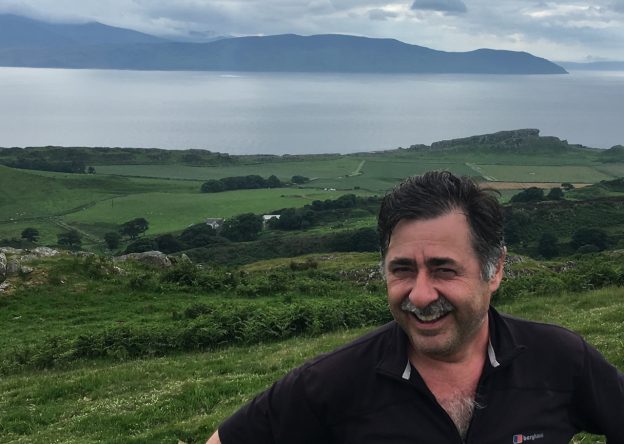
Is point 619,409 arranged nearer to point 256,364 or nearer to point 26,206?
point 256,364

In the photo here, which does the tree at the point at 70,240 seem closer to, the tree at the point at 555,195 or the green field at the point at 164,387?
the green field at the point at 164,387

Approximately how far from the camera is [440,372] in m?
3.50

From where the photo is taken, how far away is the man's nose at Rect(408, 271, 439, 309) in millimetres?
3270

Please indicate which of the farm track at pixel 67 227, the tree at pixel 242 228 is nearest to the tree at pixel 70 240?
the farm track at pixel 67 227

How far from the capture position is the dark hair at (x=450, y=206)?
11.1ft

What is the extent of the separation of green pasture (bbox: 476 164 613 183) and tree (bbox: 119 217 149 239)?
74214 millimetres

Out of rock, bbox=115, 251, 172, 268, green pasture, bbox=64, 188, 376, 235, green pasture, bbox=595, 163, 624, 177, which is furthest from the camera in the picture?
green pasture, bbox=595, 163, 624, 177

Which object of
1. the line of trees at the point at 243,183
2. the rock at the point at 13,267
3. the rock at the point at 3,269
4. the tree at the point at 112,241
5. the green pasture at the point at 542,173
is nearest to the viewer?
the rock at the point at 3,269

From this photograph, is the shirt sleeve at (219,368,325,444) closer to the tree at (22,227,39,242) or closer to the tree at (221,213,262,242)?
the tree at (221,213,262,242)

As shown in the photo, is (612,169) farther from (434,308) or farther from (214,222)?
(434,308)

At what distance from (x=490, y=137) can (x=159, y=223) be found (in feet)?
446

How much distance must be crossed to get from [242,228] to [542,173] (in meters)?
85.2

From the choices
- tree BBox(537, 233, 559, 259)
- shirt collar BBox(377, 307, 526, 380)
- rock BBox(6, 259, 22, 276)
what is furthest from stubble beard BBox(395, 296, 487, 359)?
tree BBox(537, 233, 559, 259)

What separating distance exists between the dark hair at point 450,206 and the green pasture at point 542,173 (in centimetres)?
12539
